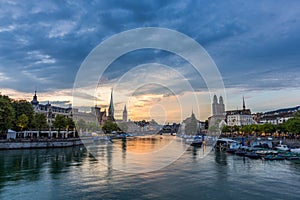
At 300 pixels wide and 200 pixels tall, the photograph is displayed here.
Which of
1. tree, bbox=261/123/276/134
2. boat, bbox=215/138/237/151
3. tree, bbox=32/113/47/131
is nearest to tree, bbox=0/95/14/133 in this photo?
tree, bbox=32/113/47/131

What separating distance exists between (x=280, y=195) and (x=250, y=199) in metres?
4.08

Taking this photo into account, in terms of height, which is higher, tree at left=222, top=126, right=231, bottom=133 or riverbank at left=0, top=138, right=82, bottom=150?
tree at left=222, top=126, right=231, bottom=133

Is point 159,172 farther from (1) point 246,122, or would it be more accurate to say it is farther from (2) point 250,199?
(1) point 246,122

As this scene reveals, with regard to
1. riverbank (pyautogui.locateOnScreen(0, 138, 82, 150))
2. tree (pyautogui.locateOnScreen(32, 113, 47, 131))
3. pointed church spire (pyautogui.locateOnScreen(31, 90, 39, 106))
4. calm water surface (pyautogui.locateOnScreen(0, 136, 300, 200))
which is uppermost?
pointed church spire (pyautogui.locateOnScreen(31, 90, 39, 106))

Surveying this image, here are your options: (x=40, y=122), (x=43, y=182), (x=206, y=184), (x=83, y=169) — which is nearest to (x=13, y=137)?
(x=40, y=122)

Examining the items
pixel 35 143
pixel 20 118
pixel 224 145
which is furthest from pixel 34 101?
pixel 224 145

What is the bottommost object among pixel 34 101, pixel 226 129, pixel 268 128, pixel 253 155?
pixel 253 155

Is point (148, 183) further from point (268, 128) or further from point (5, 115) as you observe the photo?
point (268, 128)

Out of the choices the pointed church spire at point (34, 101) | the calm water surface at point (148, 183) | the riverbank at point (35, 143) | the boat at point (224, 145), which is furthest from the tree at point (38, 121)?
the pointed church spire at point (34, 101)

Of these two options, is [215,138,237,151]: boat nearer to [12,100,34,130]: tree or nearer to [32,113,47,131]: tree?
[32,113,47,131]: tree

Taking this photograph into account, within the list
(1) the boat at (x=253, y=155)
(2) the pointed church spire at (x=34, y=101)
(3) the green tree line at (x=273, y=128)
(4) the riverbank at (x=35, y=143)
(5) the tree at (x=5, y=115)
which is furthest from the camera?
(2) the pointed church spire at (x=34, y=101)

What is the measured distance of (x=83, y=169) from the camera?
3938 centimetres

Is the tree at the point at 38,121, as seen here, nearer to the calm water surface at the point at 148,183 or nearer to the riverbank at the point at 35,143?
the riverbank at the point at 35,143

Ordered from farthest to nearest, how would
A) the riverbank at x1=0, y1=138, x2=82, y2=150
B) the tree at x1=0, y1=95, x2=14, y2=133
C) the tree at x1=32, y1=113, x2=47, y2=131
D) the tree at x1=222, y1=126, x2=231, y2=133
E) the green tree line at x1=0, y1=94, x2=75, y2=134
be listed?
the tree at x1=222, y1=126, x2=231, y2=133 → the tree at x1=32, y1=113, x2=47, y2=131 → the green tree line at x1=0, y1=94, x2=75, y2=134 → the riverbank at x1=0, y1=138, x2=82, y2=150 → the tree at x1=0, y1=95, x2=14, y2=133
